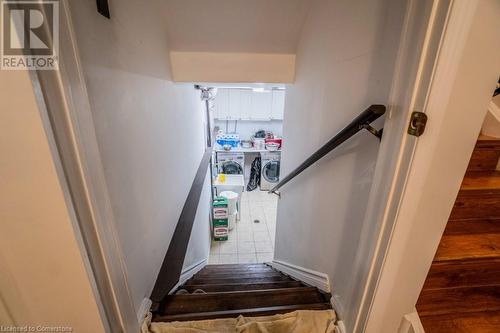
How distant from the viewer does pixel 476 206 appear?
3.70 feet

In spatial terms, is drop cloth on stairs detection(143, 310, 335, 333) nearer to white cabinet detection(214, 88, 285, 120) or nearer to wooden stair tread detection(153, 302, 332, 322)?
wooden stair tread detection(153, 302, 332, 322)

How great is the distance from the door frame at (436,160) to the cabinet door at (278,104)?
17.5ft

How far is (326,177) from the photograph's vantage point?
1.26 meters

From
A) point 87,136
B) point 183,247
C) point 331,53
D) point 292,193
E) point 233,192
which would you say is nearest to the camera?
point 87,136

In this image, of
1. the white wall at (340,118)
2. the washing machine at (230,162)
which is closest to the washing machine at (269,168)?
the washing machine at (230,162)

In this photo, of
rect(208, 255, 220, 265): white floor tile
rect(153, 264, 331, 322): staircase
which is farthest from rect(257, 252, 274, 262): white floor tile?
rect(153, 264, 331, 322): staircase

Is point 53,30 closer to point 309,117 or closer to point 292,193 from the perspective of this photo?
point 309,117

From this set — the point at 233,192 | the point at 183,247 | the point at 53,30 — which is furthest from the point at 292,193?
the point at 233,192

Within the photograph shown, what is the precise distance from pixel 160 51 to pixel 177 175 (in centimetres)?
98

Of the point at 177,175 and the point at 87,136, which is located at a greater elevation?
the point at 87,136

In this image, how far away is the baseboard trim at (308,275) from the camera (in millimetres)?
1272

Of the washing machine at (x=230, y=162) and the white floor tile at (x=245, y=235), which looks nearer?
the white floor tile at (x=245, y=235)

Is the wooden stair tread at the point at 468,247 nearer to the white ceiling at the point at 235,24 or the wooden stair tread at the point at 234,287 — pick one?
the wooden stair tread at the point at 234,287

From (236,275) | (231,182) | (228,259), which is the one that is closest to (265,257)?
(228,259)
